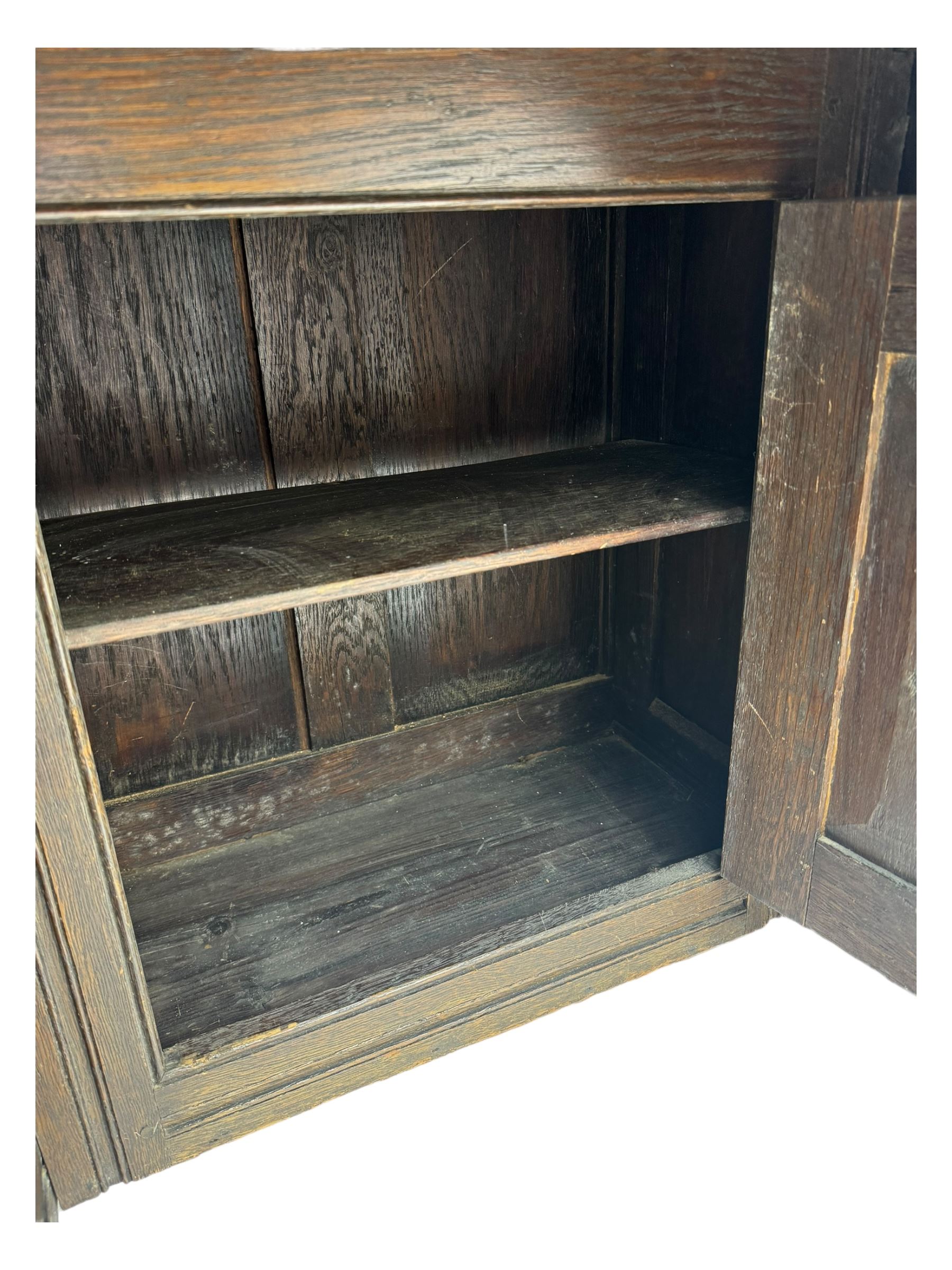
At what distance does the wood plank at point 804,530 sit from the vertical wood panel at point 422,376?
1.58ft

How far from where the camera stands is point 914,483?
0.92 meters

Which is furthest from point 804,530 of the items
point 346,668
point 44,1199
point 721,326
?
Answer: point 44,1199

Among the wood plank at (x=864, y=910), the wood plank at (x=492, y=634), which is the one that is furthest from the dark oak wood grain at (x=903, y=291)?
the wood plank at (x=492, y=634)

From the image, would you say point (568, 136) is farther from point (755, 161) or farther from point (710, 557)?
point (710, 557)

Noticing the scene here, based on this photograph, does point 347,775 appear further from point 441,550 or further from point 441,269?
point 441,269

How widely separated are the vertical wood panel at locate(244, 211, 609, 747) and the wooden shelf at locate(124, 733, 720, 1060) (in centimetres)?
20

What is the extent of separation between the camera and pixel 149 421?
48.7 inches

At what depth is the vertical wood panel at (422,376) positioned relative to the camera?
1.26m

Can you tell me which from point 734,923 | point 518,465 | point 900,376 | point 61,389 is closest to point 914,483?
point 900,376

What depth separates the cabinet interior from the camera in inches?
44.9

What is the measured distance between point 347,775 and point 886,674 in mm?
932

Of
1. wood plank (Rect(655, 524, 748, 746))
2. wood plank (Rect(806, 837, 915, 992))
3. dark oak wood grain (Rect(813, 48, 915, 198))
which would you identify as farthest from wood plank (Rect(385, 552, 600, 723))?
dark oak wood grain (Rect(813, 48, 915, 198))

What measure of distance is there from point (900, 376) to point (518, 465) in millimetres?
613

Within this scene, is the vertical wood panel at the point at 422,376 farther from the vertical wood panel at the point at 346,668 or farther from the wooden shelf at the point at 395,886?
the wooden shelf at the point at 395,886
